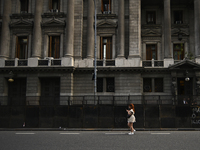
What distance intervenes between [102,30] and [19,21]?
11400 millimetres

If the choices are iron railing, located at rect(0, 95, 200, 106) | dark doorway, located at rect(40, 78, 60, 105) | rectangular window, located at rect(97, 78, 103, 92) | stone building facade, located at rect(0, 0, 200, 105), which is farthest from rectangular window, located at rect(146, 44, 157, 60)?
iron railing, located at rect(0, 95, 200, 106)

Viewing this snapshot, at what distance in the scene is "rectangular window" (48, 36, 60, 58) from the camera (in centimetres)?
3424

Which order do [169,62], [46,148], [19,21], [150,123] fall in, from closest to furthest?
[46,148] → [150,123] → [169,62] → [19,21]

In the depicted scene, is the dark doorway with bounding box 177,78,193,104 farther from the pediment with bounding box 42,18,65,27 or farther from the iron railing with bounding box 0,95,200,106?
the pediment with bounding box 42,18,65,27

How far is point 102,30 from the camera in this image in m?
34.2

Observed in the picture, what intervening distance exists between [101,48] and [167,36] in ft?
28.9

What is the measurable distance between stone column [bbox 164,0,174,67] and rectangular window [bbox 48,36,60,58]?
1426 cm

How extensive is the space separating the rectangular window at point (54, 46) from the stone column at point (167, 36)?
14.3 m

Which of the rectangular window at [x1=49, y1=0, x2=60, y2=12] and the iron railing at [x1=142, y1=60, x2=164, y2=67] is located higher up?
the rectangular window at [x1=49, y1=0, x2=60, y2=12]

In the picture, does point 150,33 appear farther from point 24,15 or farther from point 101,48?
point 24,15

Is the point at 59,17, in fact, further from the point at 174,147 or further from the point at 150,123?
the point at 174,147

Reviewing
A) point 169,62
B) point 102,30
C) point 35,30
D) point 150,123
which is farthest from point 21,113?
point 169,62

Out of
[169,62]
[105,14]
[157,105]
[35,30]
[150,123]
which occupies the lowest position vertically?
[150,123]

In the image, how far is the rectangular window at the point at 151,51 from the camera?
3522 centimetres
